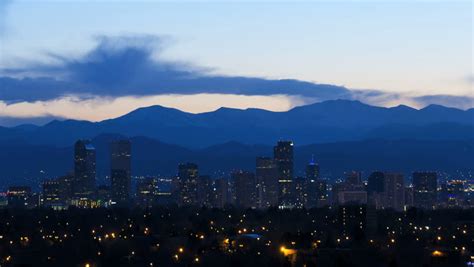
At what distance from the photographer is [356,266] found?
7050 cm

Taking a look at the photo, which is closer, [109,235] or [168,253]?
[168,253]

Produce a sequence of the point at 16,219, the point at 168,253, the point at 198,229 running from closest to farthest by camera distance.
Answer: the point at 168,253 → the point at 198,229 → the point at 16,219

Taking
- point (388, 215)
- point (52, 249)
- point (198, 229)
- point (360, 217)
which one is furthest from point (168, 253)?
point (388, 215)

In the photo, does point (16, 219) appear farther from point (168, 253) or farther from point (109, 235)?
point (168, 253)

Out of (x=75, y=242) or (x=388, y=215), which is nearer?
(x=75, y=242)

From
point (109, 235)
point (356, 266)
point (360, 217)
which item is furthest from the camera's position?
point (360, 217)

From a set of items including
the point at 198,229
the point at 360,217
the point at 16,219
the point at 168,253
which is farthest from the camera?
the point at 16,219

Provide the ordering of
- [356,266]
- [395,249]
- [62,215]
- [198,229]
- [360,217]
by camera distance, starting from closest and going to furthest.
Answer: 1. [356,266]
2. [395,249]
3. [198,229]
4. [360,217]
5. [62,215]

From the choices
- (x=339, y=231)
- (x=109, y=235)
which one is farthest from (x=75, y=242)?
(x=339, y=231)

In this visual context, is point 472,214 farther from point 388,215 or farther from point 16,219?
point 16,219

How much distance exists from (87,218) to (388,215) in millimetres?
39259

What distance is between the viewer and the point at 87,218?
14200cm

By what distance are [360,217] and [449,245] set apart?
40909 millimetres

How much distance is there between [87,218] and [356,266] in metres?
76.1
